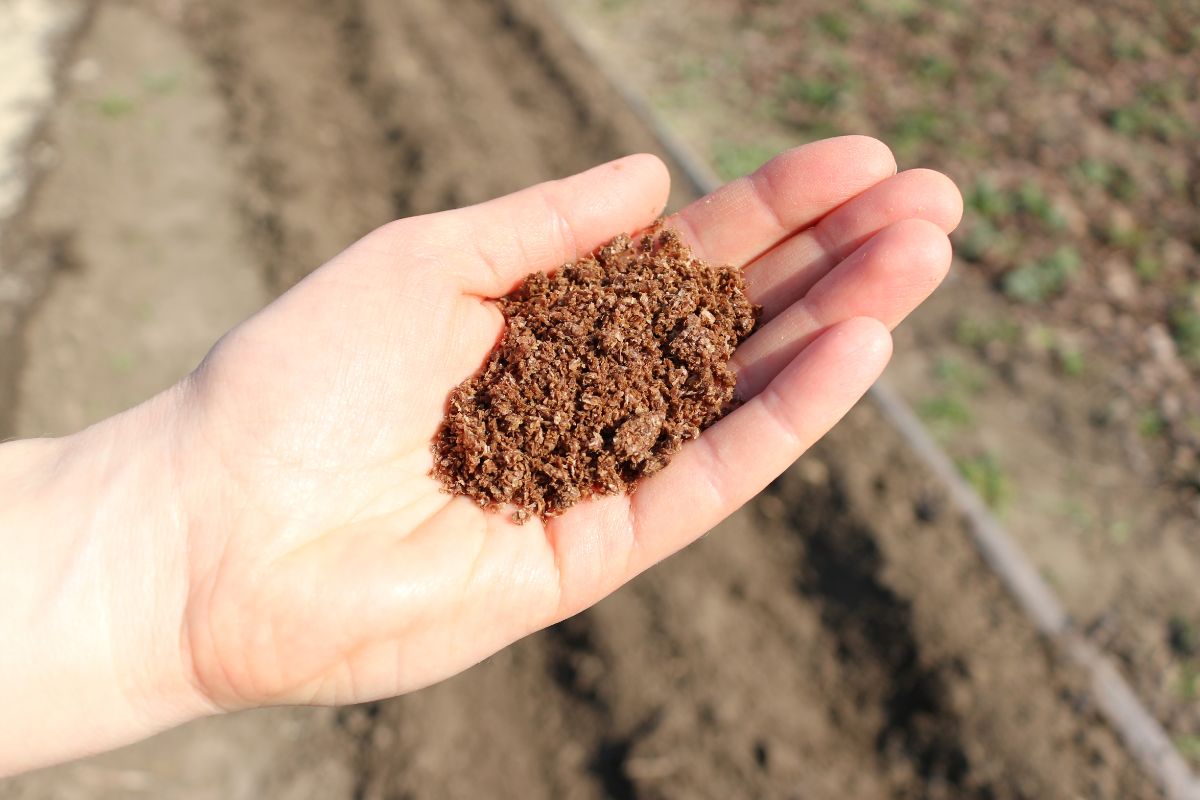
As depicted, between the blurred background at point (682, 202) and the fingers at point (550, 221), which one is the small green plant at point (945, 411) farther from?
the fingers at point (550, 221)

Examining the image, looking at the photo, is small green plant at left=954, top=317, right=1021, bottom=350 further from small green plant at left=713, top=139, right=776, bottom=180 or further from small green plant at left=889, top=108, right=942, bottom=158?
small green plant at left=713, top=139, right=776, bottom=180

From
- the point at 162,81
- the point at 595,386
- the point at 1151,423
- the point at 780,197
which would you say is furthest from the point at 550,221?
the point at 162,81

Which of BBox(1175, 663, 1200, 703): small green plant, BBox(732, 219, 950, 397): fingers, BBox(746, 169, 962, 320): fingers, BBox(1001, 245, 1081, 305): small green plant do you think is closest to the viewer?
BBox(732, 219, 950, 397): fingers

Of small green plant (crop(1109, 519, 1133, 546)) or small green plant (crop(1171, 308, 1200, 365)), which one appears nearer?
small green plant (crop(1109, 519, 1133, 546))

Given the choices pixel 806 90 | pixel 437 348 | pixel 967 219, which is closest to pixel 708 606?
pixel 437 348

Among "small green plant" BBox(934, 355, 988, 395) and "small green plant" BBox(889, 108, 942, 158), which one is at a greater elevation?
"small green plant" BBox(889, 108, 942, 158)

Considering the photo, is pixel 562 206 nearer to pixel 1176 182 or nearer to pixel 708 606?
pixel 708 606

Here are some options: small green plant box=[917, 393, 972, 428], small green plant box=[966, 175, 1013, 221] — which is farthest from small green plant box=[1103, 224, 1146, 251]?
small green plant box=[917, 393, 972, 428]
